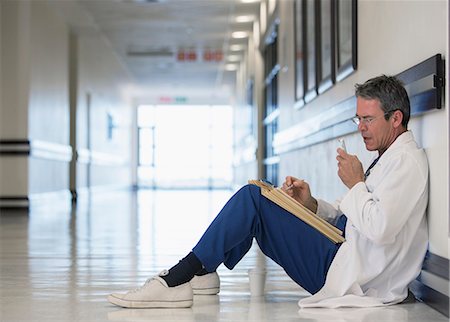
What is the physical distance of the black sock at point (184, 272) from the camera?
333 cm

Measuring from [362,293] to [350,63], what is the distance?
2720mm

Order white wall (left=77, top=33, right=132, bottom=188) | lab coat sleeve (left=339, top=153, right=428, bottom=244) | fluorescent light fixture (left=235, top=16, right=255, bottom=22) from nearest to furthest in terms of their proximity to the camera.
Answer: lab coat sleeve (left=339, top=153, right=428, bottom=244) → fluorescent light fixture (left=235, top=16, right=255, bottom=22) → white wall (left=77, top=33, right=132, bottom=188)

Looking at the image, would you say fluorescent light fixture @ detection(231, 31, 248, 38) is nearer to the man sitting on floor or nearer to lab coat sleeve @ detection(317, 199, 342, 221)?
lab coat sleeve @ detection(317, 199, 342, 221)

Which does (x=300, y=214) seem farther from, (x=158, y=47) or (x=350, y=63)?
(x=158, y=47)

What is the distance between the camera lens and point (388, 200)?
296 centimetres

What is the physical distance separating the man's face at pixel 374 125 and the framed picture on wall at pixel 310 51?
440cm

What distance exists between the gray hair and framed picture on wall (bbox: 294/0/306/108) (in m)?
5.32

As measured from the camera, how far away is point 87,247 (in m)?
6.40

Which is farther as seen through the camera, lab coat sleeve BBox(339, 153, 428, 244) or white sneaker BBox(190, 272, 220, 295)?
white sneaker BBox(190, 272, 220, 295)

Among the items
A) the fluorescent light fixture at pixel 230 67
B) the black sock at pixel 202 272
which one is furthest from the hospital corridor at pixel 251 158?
the fluorescent light fixture at pixel 230 67

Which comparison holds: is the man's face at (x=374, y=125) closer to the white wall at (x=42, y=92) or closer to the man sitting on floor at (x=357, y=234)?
the man sitting on floor at (x=357, y=234)

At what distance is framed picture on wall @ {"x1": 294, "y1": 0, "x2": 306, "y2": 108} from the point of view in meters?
8.59

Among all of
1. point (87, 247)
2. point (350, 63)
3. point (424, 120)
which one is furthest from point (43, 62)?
point (424, 120)

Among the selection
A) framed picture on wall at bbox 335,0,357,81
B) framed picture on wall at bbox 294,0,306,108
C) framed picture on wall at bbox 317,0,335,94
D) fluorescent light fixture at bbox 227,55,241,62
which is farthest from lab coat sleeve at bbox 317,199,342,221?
fluorescent light fixture at bbox 227,55,241,62
